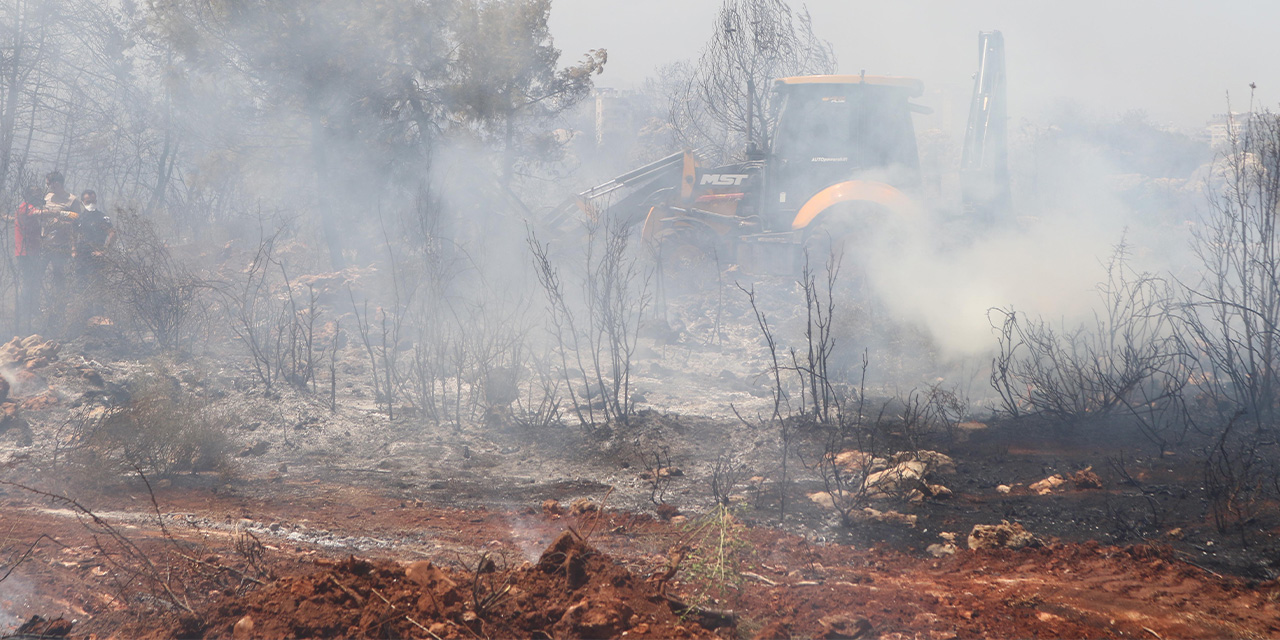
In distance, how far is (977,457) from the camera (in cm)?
533

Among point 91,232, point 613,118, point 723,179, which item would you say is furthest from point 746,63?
point 613,118

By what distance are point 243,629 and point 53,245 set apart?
9838 mm

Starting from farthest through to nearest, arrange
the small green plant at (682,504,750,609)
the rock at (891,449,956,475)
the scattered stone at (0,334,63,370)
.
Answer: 1. the scattered stone at (0,334,63,370)
2. the rock at (891,449,956,475)
3. the small green plant at (682,504,750,609)

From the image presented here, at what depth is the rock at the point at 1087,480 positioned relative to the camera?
4.55 metres

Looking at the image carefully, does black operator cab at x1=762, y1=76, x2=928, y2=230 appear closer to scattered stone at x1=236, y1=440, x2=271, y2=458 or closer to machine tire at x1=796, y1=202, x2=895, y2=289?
machine tire at x1=796, y1=202, x2=895, y2=289

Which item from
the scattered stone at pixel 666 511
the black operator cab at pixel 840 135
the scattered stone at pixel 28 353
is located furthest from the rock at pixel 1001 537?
the scattered stone at pixel 28 353

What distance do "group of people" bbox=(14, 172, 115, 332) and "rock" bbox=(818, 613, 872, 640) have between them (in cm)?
1060

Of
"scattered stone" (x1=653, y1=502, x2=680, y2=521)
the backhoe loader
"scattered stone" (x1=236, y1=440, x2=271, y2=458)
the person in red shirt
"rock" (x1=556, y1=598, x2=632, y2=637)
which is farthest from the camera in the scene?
the backhoe loader

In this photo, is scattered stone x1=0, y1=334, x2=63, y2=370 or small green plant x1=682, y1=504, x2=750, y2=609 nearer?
small green plant x1=682, y1=504, x2=750, y2=609

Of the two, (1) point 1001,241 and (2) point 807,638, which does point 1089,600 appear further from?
(1) point 1001,241

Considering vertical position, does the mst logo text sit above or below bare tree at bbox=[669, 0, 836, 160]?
below

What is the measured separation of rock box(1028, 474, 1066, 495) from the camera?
15.1 ft

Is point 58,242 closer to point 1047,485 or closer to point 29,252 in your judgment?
point 29,252

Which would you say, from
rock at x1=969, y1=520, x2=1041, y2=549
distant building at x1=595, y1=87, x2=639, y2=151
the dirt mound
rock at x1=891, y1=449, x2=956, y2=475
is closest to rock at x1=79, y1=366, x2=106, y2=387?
the dirt mound
